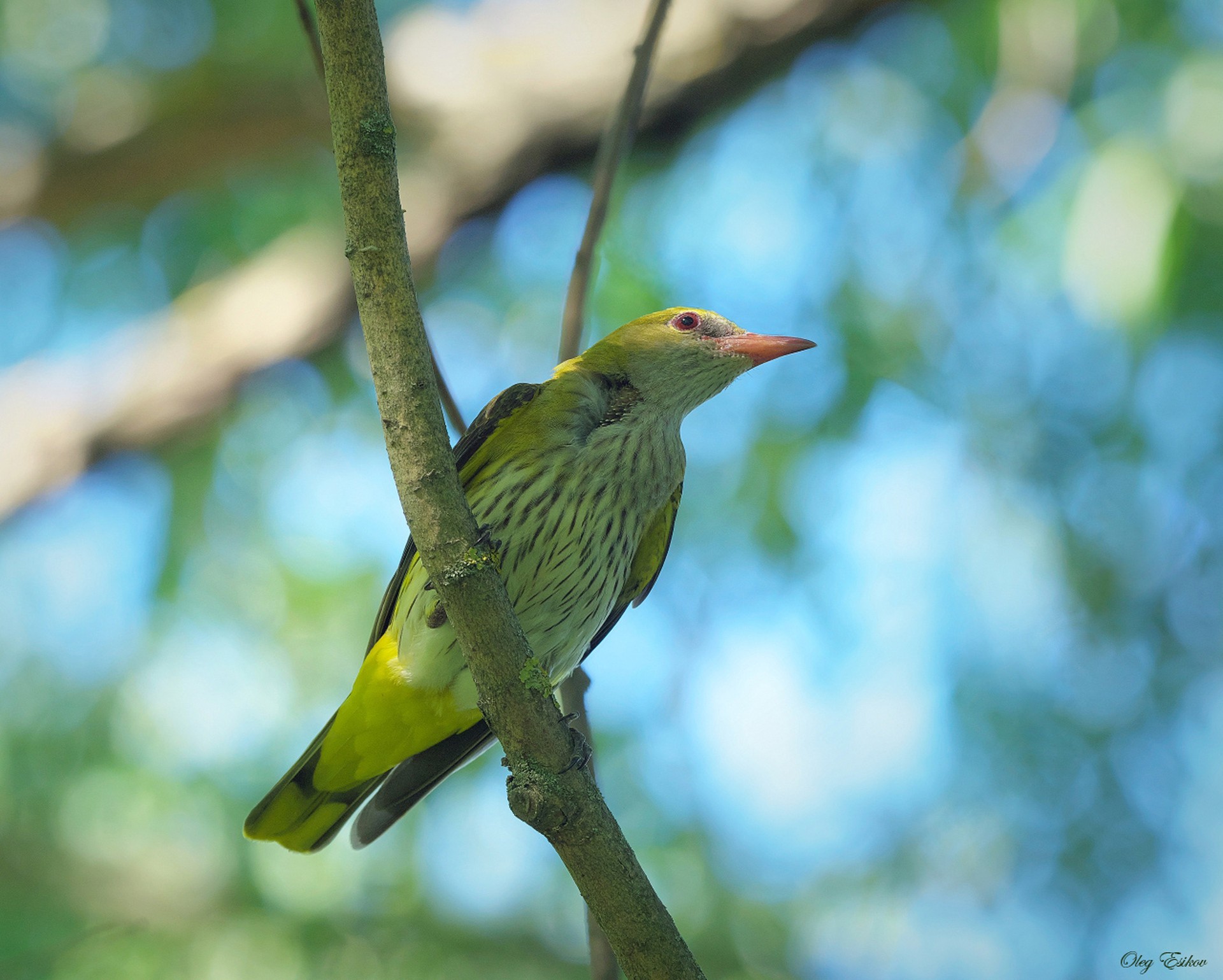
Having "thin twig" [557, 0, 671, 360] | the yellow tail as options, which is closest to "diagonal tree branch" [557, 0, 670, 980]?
"thin twig" [557, 0, 671, 360]

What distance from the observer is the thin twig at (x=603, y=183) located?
309cm

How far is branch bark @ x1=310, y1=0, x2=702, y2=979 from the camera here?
2.15m

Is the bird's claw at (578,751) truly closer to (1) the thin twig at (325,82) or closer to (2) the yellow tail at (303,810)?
(1) the thin twig at (325,82)

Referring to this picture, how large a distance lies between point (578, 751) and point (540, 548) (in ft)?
3.00

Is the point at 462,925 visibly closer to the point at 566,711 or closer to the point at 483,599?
the point at 566,711

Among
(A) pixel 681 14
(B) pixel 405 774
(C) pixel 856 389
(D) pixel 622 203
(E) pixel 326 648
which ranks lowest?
(B) pixel 405 774

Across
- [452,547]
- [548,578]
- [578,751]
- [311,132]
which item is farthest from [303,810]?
[311,132]

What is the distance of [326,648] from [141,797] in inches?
51.5

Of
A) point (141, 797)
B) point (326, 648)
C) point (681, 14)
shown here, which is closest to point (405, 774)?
point (326, 648)

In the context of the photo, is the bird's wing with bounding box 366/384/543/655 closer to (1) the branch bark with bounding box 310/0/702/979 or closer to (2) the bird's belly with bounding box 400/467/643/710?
(2) the bird's belly with bounding box 400/467/643/710

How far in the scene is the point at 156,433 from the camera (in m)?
6.02

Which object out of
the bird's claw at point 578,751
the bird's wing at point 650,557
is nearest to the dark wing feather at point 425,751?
the bird's wing at point 650,557

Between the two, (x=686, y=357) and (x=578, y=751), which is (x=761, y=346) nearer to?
(x=686, y=357)

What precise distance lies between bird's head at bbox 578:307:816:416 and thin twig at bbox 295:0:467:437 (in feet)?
2.39
